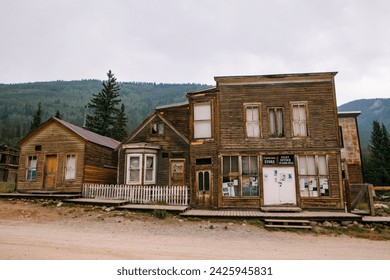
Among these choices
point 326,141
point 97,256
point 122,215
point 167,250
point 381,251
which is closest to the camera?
point 97,256

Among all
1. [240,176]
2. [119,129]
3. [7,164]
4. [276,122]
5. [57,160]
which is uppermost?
[119,129]

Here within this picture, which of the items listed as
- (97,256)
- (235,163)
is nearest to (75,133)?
(235,163)

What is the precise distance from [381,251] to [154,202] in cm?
1161

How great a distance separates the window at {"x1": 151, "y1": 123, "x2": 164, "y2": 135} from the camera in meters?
19.5

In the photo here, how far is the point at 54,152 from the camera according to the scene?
2030 centimetres

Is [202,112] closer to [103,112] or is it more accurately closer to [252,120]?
[252,120]

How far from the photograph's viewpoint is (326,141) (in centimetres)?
1570

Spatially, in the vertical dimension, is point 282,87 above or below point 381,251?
above

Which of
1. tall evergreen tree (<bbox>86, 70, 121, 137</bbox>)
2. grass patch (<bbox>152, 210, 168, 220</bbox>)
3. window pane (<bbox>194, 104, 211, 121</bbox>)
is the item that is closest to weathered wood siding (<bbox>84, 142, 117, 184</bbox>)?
grass patch (<bbox>152, 210, 168, 220</bbox>)

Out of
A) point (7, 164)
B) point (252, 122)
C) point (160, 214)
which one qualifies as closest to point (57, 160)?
point (160, 214)

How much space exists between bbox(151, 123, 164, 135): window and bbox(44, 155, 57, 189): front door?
311 inches

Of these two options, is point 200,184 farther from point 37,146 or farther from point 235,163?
point 37,146

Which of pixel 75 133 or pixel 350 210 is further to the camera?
pixel 75 133

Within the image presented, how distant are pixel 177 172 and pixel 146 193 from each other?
8.68ft
